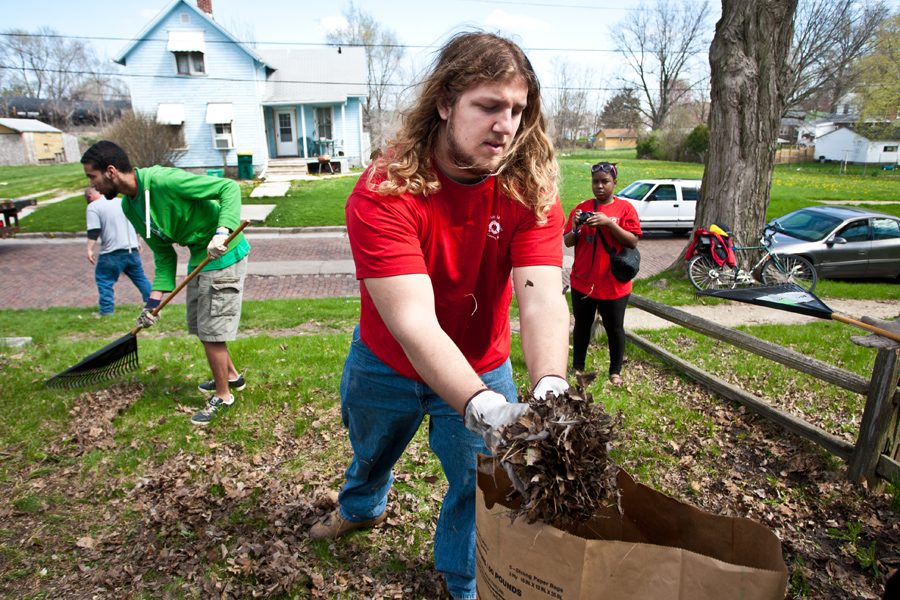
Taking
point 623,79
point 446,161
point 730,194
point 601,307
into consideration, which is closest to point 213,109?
point 730,194

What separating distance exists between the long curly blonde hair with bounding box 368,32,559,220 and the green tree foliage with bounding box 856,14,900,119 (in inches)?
1797

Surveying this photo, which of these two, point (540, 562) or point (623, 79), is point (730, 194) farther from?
point (623, 79)

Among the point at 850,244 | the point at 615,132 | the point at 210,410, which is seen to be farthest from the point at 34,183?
the point at 615,132

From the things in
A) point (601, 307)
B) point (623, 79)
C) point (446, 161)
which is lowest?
point (601, 307)

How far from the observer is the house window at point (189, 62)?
24500 millimetres

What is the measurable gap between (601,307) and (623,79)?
204ft

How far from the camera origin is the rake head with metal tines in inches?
169

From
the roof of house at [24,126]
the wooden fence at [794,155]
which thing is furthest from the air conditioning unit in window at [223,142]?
the wooden fence at [794,155]

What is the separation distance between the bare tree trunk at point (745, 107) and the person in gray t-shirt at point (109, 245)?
8819 millimetres

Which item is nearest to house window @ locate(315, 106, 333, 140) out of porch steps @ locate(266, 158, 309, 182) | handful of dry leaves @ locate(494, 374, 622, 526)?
porch steps @ locate(266, 158, 309, 182)

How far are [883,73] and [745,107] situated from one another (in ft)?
132

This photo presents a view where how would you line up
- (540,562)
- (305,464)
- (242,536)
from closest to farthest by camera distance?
1. (540,562)
2. (242,536)
3. (305,464)

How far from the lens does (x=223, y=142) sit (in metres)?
24.8

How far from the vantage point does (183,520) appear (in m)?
3.16
